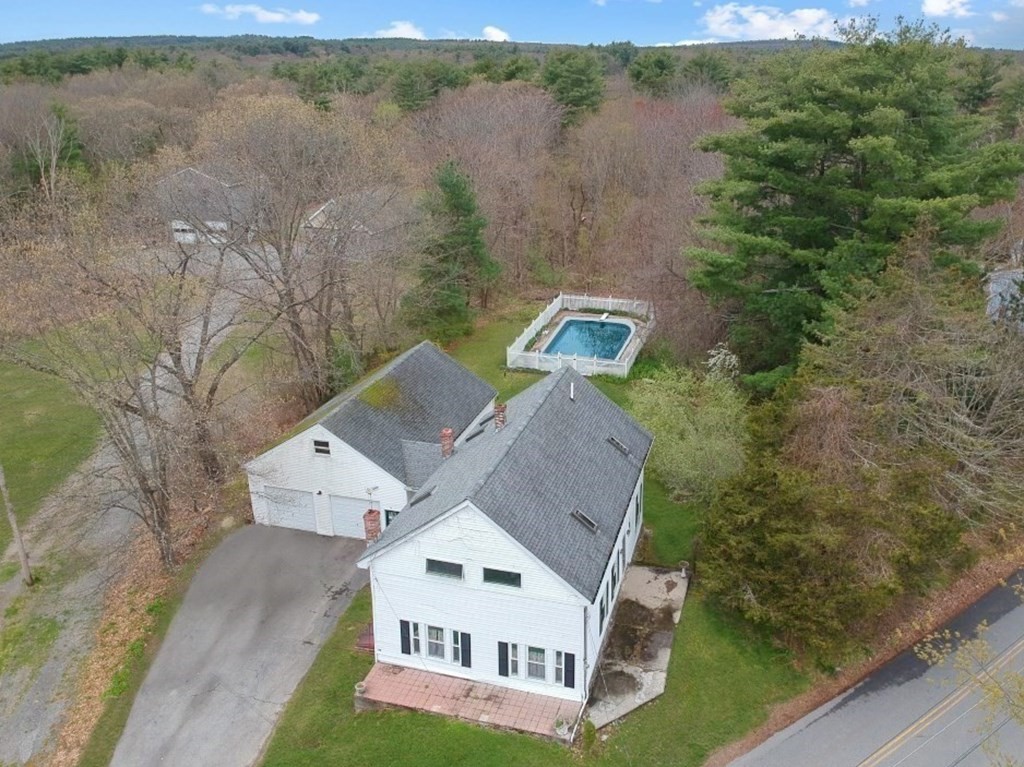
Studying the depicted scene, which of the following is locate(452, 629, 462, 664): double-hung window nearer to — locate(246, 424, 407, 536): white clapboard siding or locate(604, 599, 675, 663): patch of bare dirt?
locate(604, 599, 675, 663): patch of bare dirt

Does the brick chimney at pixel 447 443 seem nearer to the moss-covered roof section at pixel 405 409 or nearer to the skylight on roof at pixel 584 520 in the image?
the moss-covered roof section at pixel 405 409

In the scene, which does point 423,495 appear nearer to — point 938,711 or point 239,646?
point 239,646

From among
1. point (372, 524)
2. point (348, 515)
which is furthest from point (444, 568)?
point (348, 515)

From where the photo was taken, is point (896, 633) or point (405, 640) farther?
point (896, 633)

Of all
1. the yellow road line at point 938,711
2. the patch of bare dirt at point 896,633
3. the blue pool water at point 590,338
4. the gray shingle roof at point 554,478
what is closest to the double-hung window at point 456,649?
the gray shingle roof at point 554,478

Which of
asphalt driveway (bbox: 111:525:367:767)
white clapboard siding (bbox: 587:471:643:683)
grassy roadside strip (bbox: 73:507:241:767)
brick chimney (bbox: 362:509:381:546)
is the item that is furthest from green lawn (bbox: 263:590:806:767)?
grassy roadside strip (bbox: 73:507:241:767)
